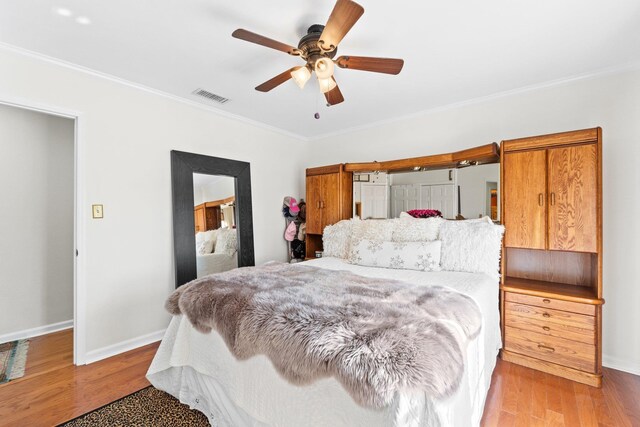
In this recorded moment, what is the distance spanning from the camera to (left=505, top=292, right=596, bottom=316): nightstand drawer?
6.84 ft

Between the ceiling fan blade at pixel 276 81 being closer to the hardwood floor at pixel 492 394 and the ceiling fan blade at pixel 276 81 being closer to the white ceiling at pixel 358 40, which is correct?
the white ceiling at pixel 358 40

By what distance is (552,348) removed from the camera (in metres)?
2.20

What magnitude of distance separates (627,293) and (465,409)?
2.14 m

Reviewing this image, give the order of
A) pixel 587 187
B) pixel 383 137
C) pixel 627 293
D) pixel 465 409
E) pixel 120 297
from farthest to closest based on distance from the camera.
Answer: pixel 383 137, pixel 120 297, pixel 627 293, pixel 587 187, pixel 465 409

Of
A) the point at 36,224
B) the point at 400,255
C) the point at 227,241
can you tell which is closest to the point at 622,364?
the point at 400,255

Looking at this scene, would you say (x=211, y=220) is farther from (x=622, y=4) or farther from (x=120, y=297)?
(x=622, y=4)

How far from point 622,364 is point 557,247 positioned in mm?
1090

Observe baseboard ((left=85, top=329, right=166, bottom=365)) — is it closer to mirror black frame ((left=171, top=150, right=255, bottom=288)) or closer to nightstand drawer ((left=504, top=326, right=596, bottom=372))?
mirror black frame ((left=171, top=150, right=255, bottom=288))

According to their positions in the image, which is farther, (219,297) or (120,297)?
(120,297)

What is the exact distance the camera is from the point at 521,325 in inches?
92.0

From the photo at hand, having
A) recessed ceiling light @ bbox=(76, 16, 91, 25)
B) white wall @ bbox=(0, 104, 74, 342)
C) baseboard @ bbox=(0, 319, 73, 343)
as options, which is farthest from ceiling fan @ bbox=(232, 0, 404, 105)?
baseboard @ bbox=(0, 319, 73, 343)

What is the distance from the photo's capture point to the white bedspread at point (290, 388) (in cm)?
99

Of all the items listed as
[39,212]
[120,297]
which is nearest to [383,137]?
[120,297]

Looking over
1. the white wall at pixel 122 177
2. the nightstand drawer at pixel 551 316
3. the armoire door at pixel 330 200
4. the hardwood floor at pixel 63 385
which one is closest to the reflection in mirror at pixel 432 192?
the armoire door at pixel 330 200
